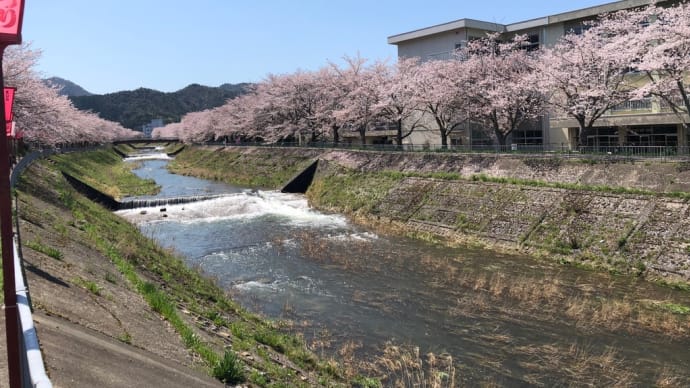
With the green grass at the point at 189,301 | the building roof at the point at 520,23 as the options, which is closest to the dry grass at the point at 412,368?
the green grass at the point at 189,301

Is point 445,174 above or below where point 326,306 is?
above

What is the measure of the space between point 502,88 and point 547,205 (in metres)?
13.9

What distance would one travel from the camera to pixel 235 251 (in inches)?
948

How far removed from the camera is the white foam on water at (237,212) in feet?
106

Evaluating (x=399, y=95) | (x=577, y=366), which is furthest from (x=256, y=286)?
(x=399, y=95)

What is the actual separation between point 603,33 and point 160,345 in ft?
122

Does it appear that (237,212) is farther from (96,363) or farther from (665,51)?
(665,51)

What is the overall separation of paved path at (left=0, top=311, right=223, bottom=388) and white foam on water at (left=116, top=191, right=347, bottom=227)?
927 inches

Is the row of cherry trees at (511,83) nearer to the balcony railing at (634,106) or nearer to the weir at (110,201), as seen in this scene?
the balcony railing at (634,106)

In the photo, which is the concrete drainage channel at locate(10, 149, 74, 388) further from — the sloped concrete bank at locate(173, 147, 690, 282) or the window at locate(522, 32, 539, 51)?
the window at locate(522, 32, 539, 51)

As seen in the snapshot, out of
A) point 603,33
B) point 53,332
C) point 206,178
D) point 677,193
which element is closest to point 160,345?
point 53,332

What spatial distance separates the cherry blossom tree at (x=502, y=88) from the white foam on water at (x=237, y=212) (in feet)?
51.4

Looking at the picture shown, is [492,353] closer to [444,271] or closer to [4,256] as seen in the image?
[444,271]

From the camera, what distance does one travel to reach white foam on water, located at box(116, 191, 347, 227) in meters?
32.2
